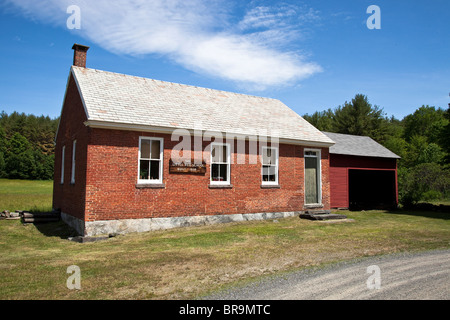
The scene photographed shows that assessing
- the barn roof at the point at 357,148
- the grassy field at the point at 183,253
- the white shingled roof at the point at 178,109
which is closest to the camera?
the grassy field at the point at 183,253

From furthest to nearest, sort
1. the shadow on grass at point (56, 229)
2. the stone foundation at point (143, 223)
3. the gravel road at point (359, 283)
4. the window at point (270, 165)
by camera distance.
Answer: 1. the window at point (270, 165)
2. the shadow on grass at point (56, 229)
3. the stone foundation at point (143, 223)
4. the gravel road at point (359, 283)

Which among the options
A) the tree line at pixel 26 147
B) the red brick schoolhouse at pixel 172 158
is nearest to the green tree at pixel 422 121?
the red brick schoolhouse at pixel 172 158

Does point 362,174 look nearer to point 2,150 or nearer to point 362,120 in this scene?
point 362,120

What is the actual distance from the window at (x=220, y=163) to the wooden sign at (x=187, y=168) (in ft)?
2.28

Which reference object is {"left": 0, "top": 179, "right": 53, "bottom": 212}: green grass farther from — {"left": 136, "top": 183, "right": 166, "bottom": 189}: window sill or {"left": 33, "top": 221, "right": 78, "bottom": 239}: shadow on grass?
{"left": 136, "top": 183, "right": 166, "bottom": 189}: window sill

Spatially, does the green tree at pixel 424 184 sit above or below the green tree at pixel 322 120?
below

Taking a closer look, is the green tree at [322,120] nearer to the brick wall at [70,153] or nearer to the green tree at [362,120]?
the green tree at [362,120]

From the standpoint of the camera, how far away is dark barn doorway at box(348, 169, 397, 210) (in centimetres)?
2127

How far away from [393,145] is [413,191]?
101ft

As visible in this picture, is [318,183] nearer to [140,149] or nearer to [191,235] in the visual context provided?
[191,235]

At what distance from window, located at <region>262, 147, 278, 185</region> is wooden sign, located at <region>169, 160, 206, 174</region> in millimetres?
3259

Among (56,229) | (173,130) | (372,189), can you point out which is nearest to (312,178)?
(173,130)

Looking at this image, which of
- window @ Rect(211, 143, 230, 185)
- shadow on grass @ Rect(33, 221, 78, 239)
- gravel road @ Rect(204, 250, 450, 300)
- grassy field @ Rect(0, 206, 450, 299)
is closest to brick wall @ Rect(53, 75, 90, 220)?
shadow on grass @ Rect(33, 221, 78, 239)

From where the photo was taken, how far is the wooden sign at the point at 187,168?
13.1 meters
